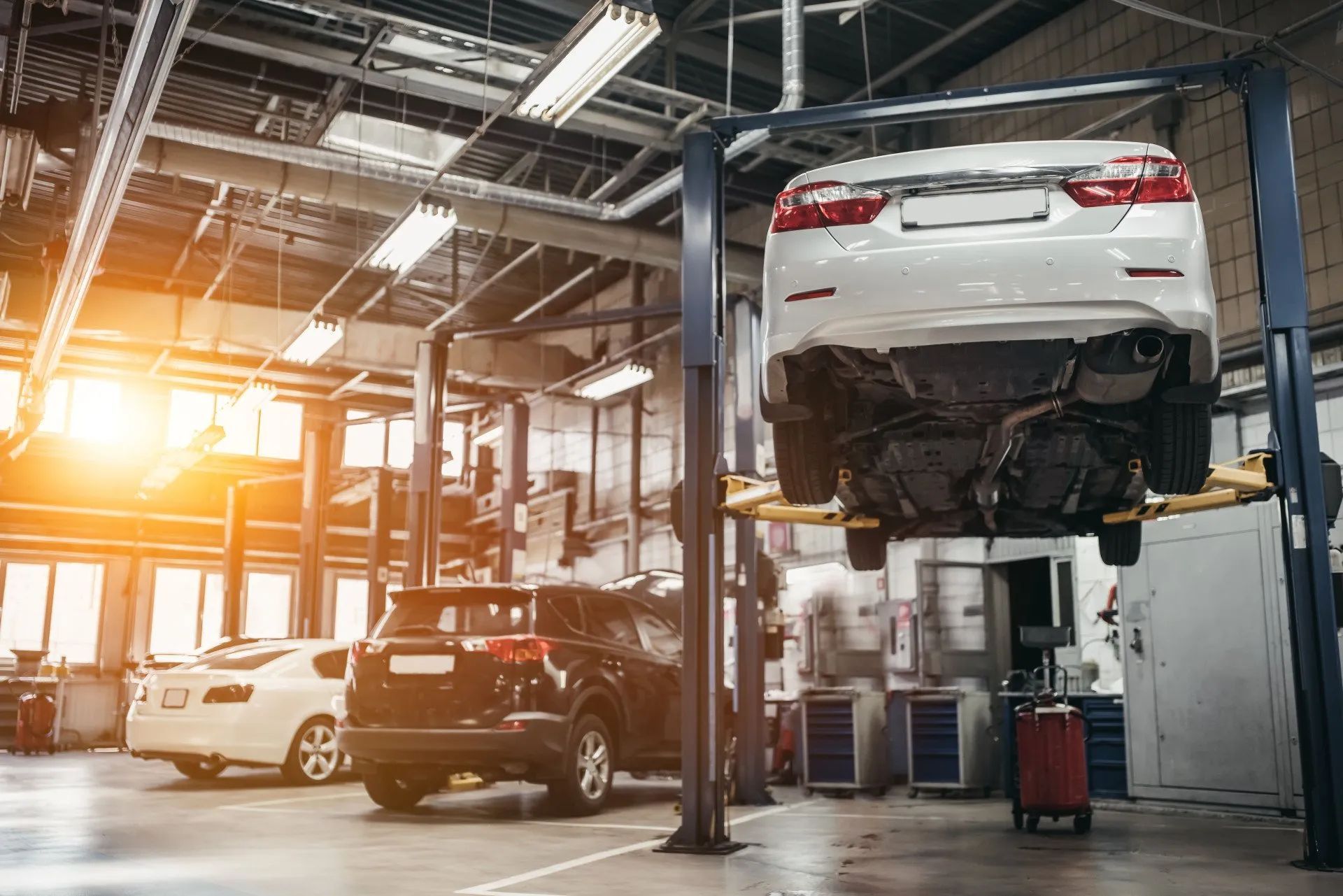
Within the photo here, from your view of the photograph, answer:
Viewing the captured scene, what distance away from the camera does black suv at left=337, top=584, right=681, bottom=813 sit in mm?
6992

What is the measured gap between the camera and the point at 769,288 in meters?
4.42

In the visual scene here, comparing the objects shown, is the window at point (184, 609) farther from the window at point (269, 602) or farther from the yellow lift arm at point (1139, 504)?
the yellow lift arm at point (1139, 504)

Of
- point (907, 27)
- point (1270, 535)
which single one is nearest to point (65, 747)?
point (907, 27)

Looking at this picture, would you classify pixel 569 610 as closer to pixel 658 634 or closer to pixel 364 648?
pixel 658 634

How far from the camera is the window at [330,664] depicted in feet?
31.9

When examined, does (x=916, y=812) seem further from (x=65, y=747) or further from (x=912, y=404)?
(x=65, y=747)

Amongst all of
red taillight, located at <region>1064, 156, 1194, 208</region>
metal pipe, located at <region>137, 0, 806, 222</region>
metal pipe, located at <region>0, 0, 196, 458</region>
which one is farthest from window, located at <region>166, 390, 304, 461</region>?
red taillight, located at <region>1064, 156, 1194, 208</region>

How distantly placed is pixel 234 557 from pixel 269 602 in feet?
11.3

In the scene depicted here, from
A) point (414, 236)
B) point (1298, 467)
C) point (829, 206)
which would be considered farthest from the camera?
point (414, 236)

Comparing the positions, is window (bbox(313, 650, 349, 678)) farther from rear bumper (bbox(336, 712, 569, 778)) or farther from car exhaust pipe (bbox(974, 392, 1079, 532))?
car exhaust pipe (bbox(974, 392, 1079, 532))

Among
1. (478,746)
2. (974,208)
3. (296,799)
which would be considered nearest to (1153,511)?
(974,208)

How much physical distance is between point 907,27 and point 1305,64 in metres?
3.68

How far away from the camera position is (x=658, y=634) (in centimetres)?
855

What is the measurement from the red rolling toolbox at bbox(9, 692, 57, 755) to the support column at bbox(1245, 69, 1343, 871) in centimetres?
1512
